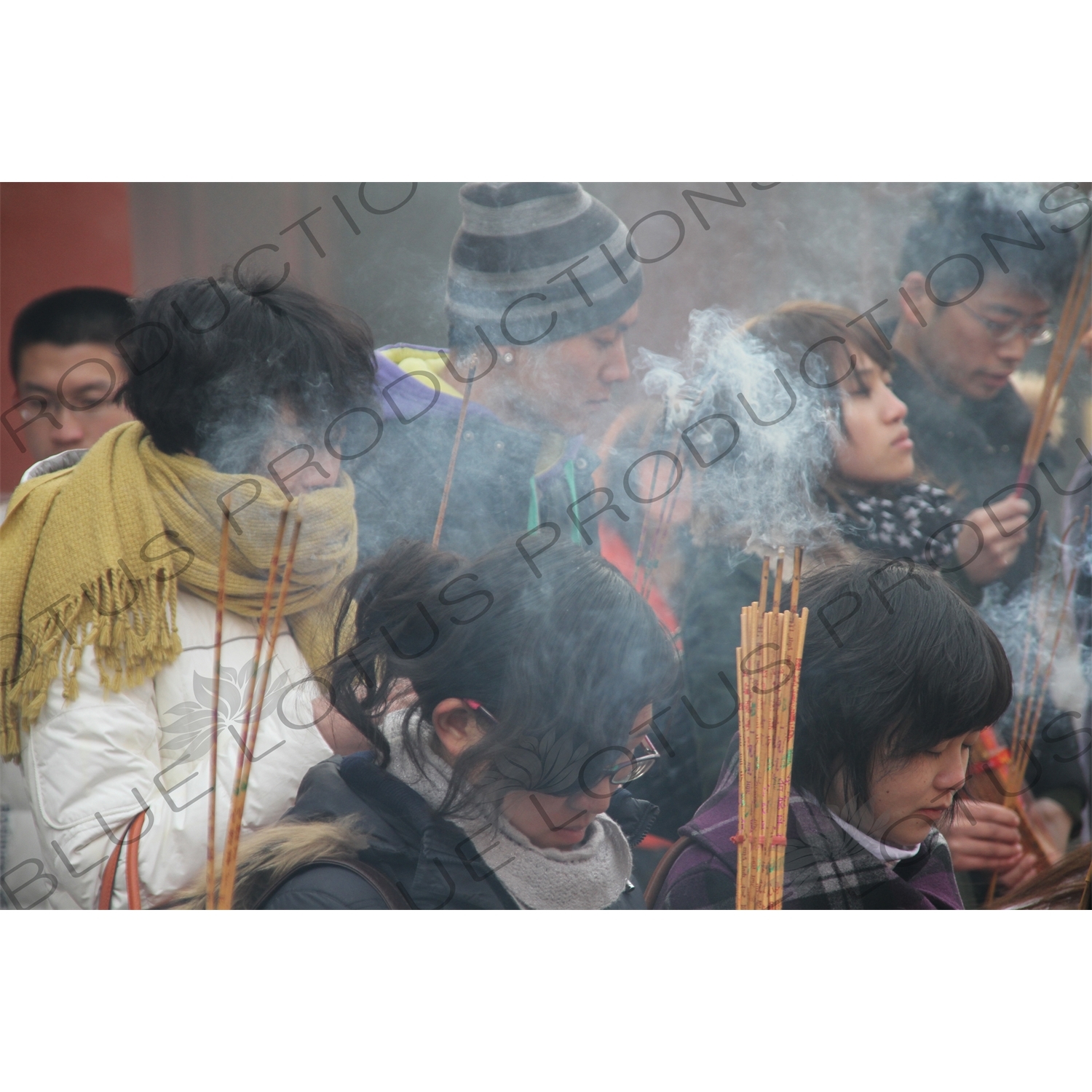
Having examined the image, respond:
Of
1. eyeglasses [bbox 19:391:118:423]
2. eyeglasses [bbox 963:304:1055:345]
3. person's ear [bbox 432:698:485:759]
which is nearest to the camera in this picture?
person's ear [bbox 432:698:485:759]

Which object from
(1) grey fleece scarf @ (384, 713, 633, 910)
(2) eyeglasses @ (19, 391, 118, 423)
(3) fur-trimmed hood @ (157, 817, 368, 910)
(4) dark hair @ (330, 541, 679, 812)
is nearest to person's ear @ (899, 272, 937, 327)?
(4) dark hair @ (330, 541, 679, 812)

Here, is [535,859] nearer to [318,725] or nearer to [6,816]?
A: [318,725]

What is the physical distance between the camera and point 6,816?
8.25 feet

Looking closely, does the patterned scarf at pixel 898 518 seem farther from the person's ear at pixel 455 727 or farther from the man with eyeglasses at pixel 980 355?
the person's ear at pixel 455 727

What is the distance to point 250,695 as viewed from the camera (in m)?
2.49

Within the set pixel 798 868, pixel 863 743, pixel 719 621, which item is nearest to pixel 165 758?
pixel 719 621

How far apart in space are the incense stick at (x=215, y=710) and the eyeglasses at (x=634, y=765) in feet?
2.67

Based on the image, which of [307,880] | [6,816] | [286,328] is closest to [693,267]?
[286,328]

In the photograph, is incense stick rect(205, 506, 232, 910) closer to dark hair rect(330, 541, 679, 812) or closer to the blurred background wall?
dark hair rect(330, 541, 679, 812)

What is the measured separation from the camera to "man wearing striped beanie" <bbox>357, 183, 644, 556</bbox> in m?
2.51

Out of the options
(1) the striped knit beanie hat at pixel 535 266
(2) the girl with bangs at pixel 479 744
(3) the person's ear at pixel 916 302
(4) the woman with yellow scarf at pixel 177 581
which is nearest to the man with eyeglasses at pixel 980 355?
(3) the person's ear at pixel 916 302

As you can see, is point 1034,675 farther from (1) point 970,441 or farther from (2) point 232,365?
(2) point 232,365

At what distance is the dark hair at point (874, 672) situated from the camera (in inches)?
101

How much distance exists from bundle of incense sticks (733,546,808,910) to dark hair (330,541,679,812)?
20 cm
